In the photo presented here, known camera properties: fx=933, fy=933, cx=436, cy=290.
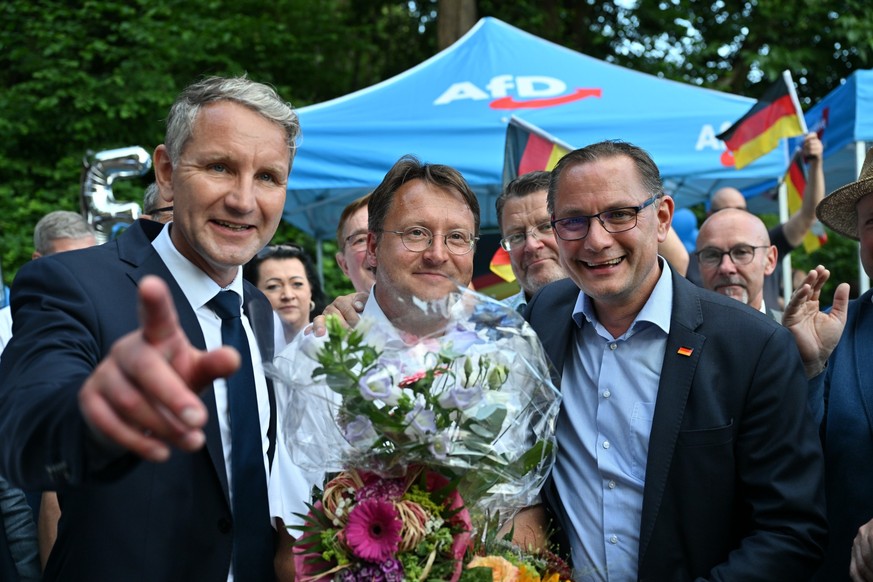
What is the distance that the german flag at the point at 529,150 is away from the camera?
543 centimetres

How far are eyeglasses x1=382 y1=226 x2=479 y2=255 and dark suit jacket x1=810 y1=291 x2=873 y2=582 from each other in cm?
116

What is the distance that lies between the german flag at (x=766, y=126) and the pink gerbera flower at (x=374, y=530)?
5.45 meters

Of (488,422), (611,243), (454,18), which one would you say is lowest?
(488,422)

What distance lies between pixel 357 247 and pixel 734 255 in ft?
6.14

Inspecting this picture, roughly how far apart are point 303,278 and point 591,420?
9.64ft

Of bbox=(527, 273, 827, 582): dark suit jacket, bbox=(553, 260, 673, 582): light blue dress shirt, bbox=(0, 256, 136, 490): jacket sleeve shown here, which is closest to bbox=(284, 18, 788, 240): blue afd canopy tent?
bbox=(553, 260, 673, 582): light blue dress shirt

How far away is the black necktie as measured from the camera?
224cm

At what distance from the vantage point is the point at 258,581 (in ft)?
7.52

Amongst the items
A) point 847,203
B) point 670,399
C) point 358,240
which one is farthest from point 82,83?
point 670,399

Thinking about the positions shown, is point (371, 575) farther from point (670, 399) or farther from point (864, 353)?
point (864, 353)

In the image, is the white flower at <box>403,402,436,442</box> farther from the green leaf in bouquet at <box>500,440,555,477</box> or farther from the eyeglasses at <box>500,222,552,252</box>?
the eyeglasses at <box>500,222,552,252</box>

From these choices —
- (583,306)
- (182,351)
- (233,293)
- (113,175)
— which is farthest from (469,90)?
(182,351)

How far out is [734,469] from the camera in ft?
8.38

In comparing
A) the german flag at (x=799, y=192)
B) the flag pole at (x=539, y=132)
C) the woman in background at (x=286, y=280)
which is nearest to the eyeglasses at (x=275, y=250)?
the woman in background at (x=286, y=280)
